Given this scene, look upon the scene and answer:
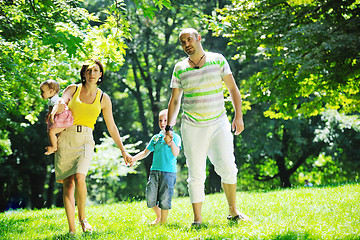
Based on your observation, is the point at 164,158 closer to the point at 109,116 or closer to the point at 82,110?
the point at 109,116

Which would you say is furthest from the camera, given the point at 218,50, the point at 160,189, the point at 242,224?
the point at 218,50

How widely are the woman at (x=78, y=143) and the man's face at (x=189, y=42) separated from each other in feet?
3.78

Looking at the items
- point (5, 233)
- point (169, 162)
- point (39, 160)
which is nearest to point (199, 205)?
point (169, 162)

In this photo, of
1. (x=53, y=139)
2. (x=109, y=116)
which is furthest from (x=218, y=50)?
(x=53, y=139)

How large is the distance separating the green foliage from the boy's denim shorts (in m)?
4.22

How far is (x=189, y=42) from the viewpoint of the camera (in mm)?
4750

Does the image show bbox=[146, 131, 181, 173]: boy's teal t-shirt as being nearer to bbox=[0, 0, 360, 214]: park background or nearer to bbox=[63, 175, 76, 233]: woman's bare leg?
bbox=[63, 175, 76, 233]: woman's bare leg

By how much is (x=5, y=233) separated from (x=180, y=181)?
80.0 feet

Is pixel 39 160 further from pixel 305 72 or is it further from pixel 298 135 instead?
pixel 305 72

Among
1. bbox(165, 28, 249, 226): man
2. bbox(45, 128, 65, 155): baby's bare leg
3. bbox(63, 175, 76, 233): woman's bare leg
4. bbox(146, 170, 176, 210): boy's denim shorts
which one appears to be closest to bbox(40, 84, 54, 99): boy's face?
bbox(45, 128, 65, 155): baby's bare leg

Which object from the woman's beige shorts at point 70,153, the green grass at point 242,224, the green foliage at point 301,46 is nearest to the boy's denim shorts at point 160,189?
the green grass at point 242,224

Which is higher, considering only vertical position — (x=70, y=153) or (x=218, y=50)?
(x=218, y=50)

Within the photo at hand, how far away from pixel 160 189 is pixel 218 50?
15.4m

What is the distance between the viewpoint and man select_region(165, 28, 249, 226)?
479cm
